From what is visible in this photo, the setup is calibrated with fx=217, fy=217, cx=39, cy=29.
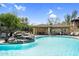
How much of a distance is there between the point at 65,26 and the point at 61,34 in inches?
6.9

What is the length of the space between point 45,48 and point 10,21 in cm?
83

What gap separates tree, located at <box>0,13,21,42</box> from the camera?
4.04 meters

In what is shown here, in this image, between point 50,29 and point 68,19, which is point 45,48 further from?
point 68,19

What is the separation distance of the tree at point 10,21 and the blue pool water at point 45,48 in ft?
1.00

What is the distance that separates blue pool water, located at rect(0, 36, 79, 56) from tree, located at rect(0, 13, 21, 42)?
306 millimetres

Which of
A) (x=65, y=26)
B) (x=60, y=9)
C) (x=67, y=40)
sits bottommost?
(x=67, y=40)

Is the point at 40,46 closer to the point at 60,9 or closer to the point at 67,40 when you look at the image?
the point at 67,40

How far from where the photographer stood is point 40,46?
4066 millimetres

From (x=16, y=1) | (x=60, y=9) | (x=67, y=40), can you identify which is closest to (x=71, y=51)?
(x=67, y=40)

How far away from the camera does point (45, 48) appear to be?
13.4 ft

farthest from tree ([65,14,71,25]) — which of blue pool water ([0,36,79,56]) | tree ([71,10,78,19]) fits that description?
blue pool water ([0,36,79,56])

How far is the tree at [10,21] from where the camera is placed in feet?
13.3

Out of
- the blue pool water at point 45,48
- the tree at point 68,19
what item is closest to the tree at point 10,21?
the blue pool water at point 45,48

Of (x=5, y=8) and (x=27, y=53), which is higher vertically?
(x=5, y=8)
